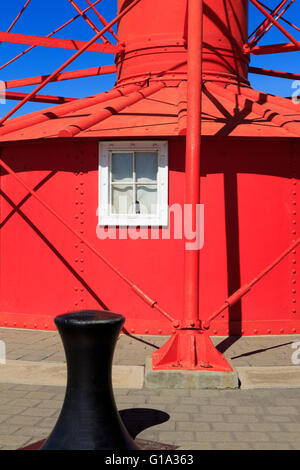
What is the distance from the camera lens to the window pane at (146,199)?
7.56 metres

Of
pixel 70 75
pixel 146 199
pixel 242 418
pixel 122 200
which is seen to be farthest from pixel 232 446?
pixel 70 75

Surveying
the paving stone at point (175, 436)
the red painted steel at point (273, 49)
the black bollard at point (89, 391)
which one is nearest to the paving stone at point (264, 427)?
the paving stone at point (175, 436)

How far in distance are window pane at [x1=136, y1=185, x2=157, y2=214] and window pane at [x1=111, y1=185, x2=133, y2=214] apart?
11 centimetres

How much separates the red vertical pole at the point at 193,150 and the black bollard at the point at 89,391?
225 centimetres

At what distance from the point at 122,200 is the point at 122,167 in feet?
1.52

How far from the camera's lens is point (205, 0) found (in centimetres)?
919

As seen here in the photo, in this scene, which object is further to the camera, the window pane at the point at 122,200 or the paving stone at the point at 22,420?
the window pane at the point at 122,200

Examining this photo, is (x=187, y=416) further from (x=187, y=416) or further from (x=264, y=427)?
(x=264, y=427)

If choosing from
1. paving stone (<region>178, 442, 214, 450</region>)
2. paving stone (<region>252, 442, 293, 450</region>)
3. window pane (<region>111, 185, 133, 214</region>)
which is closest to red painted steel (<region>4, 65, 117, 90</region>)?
window pane (<region>111, 185, 133, 214</region>)

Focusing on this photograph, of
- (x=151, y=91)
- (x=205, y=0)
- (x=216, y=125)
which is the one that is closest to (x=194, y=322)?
(x=216, y=125)

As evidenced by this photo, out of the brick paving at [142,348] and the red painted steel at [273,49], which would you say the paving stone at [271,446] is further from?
the red painted steel at [273,49]
